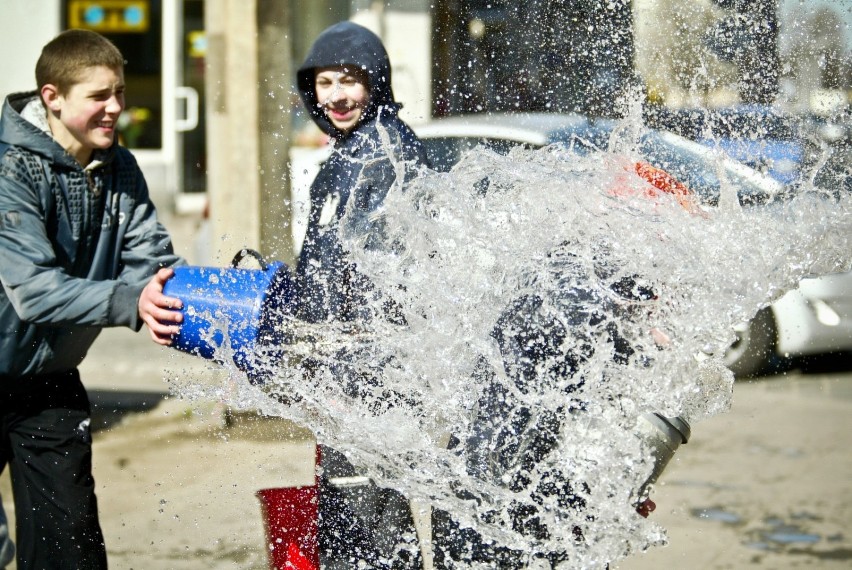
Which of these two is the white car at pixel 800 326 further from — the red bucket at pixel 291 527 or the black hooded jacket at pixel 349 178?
the red bucket at pixel 291 527

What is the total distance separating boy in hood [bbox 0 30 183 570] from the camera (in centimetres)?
298

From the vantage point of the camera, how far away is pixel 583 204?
2.77 meters

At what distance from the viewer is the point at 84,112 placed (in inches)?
125

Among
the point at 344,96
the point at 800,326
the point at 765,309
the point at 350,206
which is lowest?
the point at 800,326

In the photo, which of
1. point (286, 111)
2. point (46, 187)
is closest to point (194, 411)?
point (286, 111)

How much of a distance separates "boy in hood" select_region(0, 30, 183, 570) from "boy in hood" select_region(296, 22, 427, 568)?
0.45m

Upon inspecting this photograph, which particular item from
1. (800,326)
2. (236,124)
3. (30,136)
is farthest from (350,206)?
(800,326)

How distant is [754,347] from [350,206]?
4962 millimetres

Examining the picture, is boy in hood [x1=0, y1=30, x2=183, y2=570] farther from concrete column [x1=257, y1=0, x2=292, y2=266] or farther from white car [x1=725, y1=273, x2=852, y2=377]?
white car [x1=725, y1=273, x2=852, y2=377]

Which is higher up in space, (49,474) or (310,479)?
(49,474)

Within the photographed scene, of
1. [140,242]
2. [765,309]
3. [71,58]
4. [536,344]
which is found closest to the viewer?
[536,344]

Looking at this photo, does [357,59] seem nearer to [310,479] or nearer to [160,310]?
[160,310]

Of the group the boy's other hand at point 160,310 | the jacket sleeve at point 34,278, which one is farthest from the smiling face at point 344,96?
the jacket sleeve at point 34,278

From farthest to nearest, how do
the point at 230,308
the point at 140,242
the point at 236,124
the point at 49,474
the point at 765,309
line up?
1. the point at 765,309
2. the point at 236,124
3. the point at 140,242
4. the point at 49,474
5. the point at 230,308
